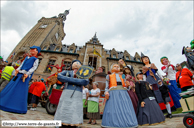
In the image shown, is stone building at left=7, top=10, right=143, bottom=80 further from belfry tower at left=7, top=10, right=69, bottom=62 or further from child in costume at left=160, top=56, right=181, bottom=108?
child in costume at left=160, top=56, right=181, bottom=108

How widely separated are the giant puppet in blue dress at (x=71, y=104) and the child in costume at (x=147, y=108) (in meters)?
1.86

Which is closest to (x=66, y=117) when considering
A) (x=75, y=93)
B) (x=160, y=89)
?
(x=75, y=93)

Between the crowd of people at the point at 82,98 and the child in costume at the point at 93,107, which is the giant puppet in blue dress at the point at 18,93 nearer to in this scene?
the crowd of people at the point at 82,98

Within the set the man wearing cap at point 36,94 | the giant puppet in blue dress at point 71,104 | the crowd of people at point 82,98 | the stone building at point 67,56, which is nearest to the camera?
the giant puppet in blue dress at point 71,104

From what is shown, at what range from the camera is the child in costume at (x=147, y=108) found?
2803 millimetres

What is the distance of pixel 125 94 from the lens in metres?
2.94

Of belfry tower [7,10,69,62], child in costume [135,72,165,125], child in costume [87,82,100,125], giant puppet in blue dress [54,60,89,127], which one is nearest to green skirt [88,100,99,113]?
child in costume [87,82,100,125]

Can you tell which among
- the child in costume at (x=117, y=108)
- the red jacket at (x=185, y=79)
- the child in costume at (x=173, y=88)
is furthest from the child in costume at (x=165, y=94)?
the child in costume at (x=117, y=108)

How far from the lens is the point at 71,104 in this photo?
2.27 meters

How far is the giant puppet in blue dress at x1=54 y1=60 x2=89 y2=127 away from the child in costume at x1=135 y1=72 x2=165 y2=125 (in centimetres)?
186

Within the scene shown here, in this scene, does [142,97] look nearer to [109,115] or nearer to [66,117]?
[109,115]

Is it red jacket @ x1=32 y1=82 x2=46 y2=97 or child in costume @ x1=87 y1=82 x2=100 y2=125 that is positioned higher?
red jacket @ x1=32 y1=82 x2=46 y2=97

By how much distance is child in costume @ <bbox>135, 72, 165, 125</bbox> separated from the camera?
2803 mm

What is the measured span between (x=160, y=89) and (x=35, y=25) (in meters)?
35.0
